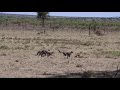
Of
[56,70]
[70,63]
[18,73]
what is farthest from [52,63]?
[18,73]
